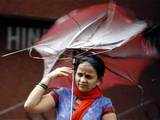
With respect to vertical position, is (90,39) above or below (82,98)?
above

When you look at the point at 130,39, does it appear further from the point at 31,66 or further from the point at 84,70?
the point at 31,66

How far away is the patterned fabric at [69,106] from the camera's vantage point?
12.0ft

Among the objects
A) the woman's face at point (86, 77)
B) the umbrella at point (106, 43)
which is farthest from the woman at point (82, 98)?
the umbrella at point (106, 43)

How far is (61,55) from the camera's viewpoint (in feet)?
13.0

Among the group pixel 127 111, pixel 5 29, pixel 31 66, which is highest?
pixel 5 29

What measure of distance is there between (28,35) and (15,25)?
26 centimetres

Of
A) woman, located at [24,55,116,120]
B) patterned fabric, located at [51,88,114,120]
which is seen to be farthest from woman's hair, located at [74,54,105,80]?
patterned fabric, located at [51,88,114,120]

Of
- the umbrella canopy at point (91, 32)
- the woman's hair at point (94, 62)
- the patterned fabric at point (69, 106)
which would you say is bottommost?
the patterned fabric at point (69, 106)

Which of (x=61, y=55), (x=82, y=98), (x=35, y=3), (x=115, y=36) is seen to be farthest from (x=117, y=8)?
(x=35, y=3)

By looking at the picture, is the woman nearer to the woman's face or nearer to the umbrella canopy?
the woman's face

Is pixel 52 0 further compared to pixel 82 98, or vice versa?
pixel 52 0

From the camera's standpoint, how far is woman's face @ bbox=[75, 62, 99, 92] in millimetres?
3678

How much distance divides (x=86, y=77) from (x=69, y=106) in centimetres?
23

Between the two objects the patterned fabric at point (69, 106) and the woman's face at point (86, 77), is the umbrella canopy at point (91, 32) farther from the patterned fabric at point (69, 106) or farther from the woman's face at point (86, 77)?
the patterned fabric at point (69, 106)
